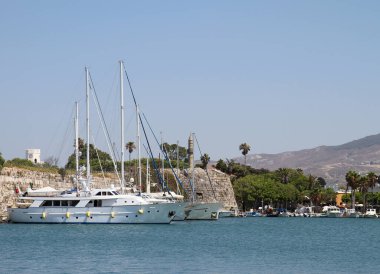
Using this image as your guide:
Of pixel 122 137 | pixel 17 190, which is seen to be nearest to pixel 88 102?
pixel 122 137

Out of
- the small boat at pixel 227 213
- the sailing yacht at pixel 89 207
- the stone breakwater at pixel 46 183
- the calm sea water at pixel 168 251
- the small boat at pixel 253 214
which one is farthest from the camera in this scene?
the small boat at pixel 253 214

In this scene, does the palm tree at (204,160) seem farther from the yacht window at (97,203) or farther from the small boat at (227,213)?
the yacht window at (97,203)

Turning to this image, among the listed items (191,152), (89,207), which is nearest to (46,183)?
(89,207)

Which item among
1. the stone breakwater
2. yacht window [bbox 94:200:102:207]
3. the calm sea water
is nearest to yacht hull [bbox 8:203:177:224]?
yacht window [bbox 94:200:102:207]

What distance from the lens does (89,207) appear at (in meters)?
71.1

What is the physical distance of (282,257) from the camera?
47.6 m

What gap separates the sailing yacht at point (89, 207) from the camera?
232 feet

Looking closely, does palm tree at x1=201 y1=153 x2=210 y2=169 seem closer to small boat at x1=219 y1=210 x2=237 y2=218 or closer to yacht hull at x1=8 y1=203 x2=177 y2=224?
small boat at x1=219 y1=210 x2=237 y2=218

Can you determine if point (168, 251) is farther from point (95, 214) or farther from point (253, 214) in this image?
point (253, 214)

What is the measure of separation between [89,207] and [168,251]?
22.4m

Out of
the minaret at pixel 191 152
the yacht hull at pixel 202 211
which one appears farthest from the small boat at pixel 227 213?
the yacht hull at pixel 202 211

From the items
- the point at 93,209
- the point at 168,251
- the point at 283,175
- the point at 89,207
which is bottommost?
the point at 168,251

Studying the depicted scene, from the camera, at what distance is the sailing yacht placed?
7062 cm

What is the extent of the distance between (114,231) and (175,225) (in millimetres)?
11912
